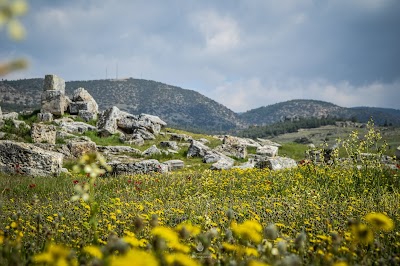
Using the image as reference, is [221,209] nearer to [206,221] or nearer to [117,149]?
[206,221]

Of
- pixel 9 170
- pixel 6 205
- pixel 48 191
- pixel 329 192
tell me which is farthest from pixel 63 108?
pixel 329 192

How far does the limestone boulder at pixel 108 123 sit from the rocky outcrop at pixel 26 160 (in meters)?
14.1

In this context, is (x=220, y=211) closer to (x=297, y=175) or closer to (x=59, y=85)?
(x=297, y=175)

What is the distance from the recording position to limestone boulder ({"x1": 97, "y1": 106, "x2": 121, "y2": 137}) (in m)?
29.7

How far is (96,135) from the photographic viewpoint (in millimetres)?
29406

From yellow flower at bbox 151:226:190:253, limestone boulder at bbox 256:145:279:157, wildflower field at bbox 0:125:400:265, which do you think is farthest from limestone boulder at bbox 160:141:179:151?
yellow flower at bbox 151:226:190:253

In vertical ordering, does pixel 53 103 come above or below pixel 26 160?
above

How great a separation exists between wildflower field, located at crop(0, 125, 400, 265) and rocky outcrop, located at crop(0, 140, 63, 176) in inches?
50.7

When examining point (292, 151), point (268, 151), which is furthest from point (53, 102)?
point (292, 151)

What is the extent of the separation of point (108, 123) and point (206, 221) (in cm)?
2710

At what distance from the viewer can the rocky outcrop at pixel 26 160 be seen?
48.7ft

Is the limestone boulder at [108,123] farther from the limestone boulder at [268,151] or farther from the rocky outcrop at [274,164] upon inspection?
the rocky outcrop at [274,164]

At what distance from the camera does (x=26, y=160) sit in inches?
597

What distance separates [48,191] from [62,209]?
401 cm
